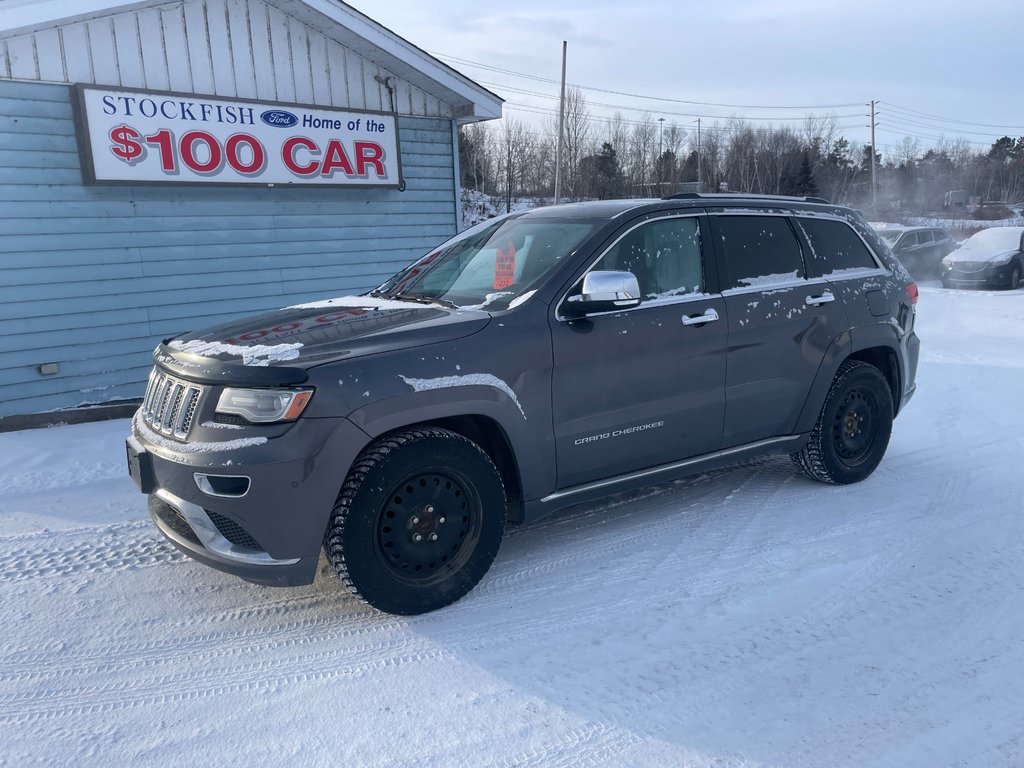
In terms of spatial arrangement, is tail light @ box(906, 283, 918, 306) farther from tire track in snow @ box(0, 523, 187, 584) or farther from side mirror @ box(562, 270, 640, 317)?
tire track in snow @ box(0, 523, 187, 584)

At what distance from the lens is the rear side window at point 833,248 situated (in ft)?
16.3

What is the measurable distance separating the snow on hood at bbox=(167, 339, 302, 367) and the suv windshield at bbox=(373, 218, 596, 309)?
3.35ft

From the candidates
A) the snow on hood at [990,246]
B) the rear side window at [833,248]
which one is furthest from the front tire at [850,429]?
the snow on hood at [990,246]

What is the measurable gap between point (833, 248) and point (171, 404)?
411 cm

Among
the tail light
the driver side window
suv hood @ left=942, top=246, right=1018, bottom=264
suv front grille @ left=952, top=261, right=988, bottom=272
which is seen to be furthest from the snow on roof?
suv hood @ left=942, top=246, right=1018, bottom=264

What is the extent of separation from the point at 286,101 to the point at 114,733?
7.47 metres

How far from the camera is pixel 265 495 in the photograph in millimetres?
3076

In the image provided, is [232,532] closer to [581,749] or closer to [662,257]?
[581,749]

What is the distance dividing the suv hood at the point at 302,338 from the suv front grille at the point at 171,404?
0.22ft

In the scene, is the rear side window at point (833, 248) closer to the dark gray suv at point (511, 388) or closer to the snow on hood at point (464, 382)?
the dark gray suv at point (511, 388)

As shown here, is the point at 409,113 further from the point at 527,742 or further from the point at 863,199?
the point at 863,199

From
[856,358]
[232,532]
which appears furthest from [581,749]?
[856,358]

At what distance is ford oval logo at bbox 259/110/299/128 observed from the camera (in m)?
8.46

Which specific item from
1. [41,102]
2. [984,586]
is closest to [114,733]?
[984,586]
